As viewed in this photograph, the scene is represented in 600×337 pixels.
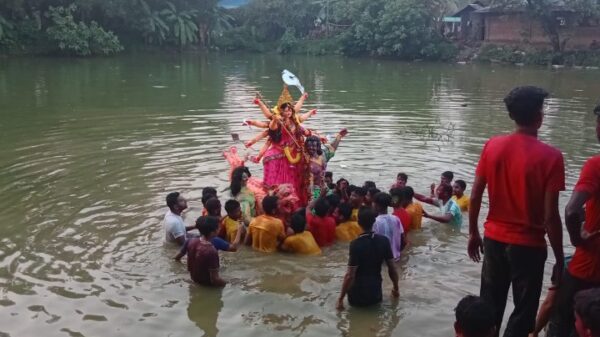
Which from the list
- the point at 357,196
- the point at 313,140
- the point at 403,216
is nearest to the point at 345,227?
the point at 357,196

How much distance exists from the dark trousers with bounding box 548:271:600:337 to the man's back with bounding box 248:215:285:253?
3550 millimetres

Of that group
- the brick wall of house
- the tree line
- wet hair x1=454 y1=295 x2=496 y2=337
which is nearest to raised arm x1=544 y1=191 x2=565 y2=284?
wet hair x1=454 y1=295 x2=496 y2=337

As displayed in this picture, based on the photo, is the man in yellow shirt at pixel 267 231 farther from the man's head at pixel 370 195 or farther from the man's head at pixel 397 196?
the man's head at pixel 397 196

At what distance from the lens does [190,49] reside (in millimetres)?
52219

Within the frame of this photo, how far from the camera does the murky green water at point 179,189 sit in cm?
582

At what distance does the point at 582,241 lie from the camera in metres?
4.06

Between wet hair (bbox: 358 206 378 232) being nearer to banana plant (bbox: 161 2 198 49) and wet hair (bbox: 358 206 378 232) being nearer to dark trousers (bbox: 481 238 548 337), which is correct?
dark trousers (bbox: 481 238 548 337)

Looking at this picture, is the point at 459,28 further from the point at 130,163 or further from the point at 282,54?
the point at 130,163

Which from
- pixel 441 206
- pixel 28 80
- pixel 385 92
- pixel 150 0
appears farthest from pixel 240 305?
pixel 150 0

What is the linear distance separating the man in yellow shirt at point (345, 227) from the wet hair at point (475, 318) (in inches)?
161

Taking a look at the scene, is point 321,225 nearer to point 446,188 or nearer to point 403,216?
point 403,216

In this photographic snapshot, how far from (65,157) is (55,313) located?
677 centimetres

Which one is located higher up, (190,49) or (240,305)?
(190,49)

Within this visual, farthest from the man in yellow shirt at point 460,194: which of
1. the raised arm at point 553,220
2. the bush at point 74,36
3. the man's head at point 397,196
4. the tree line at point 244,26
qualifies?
the bush at point 74,36
